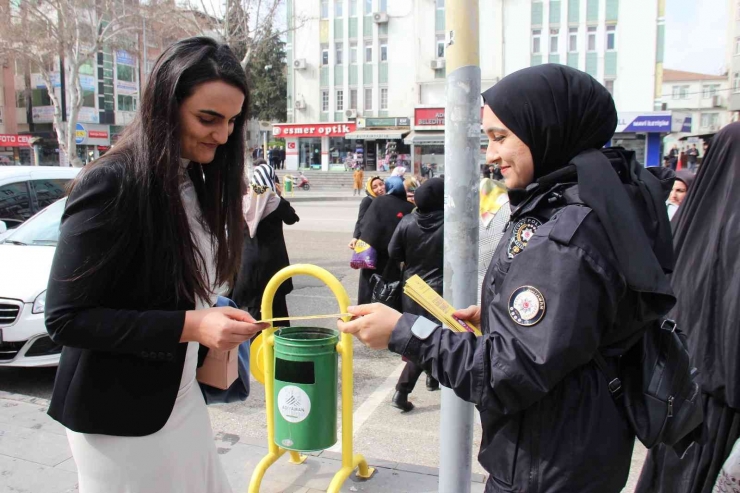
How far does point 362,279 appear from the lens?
6023 mm

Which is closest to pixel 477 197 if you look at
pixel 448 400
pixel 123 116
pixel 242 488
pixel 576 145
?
pixel 448 400

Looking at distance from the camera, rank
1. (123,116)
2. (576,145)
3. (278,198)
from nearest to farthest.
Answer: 1. (576,145)
2. (278,198)
3. (123,116)

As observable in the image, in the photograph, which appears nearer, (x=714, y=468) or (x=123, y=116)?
(x=714, y=468)

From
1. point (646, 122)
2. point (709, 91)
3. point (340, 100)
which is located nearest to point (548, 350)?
point (646, 122)

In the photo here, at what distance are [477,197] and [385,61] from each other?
1624 inches

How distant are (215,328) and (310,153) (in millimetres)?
44529

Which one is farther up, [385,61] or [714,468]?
[385,61]

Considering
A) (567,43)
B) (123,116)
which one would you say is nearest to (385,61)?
(567,43)

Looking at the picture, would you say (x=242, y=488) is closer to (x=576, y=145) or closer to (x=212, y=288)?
(x=212, y=288)

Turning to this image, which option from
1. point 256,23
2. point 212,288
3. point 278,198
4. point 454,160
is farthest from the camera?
point 256,23

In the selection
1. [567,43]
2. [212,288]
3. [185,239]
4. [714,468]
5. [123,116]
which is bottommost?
[714,468]

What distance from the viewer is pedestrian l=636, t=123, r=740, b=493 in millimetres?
2352

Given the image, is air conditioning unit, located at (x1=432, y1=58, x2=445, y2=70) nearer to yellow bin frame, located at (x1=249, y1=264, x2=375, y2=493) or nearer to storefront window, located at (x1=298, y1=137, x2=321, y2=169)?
storefront window, located at (x1=298, y1=137, x2=321, y2=169)

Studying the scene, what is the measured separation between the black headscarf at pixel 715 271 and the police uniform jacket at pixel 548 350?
105 centimetres
